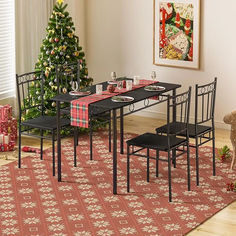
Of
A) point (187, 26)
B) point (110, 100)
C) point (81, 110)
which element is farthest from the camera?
point (187, 26)

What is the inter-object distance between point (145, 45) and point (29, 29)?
1.57m

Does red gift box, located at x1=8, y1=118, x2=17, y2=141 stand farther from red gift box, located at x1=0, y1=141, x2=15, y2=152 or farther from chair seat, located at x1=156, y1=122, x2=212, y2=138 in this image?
chair seat, located at x1=156, y1=122, x2=212, y2=138

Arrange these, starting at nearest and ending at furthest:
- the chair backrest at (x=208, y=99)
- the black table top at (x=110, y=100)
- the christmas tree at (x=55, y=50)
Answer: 1. the black table top at (x=110, y=100)
2. the chair backrest at (x=208, y=99)
3. the christmas tree at (x=55, y=50)

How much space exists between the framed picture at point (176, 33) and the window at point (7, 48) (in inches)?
73.8

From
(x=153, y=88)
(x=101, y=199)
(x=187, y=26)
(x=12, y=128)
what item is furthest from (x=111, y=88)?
(x=187, y=26)

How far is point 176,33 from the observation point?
28.1 feet

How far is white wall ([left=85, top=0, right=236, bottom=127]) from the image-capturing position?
27.1 feet

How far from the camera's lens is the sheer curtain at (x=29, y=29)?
8625 millimetres

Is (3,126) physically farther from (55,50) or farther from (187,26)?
(187,26)

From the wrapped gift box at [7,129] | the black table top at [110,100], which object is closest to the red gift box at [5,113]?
the wrapped gift box at [7,129]

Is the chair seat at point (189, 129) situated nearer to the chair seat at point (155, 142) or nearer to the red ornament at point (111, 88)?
the chair seat at point (155, 142)

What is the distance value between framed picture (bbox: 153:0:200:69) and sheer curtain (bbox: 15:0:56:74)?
150 centimetres

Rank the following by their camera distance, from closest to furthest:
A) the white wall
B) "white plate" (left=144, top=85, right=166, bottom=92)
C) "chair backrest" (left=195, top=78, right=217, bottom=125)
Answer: "chair backrest" (left=195, top=78, right=217, bottom=125)
"white plate" (left=144, top=85, right=166, bottom=92)
the white wall

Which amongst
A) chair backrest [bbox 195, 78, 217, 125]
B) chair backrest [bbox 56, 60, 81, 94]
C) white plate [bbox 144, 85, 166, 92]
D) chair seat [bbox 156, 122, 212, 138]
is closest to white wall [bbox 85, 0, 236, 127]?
chair backrest [bbox 195, 78, 217, 125]
